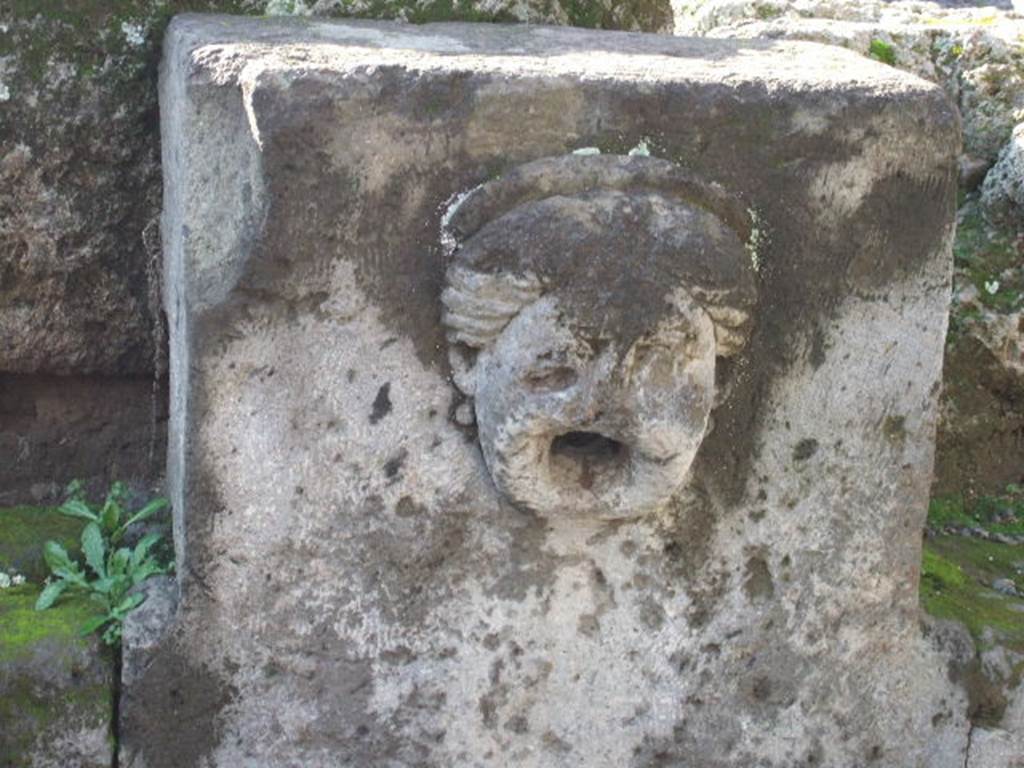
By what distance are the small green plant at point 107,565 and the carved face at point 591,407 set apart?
0.56 m

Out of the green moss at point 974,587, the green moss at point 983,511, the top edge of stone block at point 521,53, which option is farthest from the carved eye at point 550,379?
the green moss at point 983,511

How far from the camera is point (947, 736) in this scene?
8.55ft

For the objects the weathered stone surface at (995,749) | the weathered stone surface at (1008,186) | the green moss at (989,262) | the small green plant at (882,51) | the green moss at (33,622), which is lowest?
the weathered stone surface at (995,749)

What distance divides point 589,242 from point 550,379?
0.19 metres

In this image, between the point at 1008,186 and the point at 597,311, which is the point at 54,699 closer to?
the point at 597,311

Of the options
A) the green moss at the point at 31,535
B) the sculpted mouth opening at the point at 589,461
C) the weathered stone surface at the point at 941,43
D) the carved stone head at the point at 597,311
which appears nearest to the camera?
the carved stone head at the point at 597,311

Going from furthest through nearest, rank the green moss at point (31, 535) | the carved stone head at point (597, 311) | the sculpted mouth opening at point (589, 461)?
the green moss at point (31, 535)
the sculpted mouth opening at point (589, 461)
the carved stone head at point (597, 311)

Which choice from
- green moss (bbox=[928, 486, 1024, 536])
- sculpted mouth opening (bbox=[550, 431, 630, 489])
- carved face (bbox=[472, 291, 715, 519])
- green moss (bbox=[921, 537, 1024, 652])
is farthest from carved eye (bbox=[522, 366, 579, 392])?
green moss (bbox=[928, 486, 1024, 536])

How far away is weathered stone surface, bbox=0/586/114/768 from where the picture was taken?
2.31m

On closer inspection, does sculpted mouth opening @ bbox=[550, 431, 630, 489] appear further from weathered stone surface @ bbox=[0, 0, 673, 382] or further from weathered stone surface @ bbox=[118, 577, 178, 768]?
weathered stone surface @ bbox=[0, 0, 673, 382]

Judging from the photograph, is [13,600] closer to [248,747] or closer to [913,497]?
[248,747]

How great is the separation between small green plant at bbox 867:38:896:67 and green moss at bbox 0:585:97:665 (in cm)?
214

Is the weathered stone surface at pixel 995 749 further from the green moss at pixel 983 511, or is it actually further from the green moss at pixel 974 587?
the green moss at pixel 983 511

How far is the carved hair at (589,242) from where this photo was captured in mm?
2188
